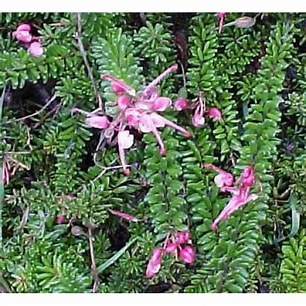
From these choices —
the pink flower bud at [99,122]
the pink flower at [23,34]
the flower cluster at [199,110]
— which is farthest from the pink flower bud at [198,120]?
the pink flower at [23,34]

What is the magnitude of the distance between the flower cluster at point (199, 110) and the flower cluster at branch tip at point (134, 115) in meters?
0.02

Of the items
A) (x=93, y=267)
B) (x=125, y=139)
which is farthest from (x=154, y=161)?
(x=93, y=267)

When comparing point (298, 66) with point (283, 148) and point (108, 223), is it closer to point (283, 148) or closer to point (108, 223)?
point (283, 148)

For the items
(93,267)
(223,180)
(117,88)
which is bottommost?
(93,267)

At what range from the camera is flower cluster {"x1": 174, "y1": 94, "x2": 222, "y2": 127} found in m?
0.89

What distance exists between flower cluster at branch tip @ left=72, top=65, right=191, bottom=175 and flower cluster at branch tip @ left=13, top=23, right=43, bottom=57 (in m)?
0.09

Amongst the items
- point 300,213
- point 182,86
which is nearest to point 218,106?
point 182,86

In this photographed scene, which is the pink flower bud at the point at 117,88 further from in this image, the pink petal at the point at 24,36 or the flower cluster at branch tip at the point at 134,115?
the pink petal at the point at 24,36

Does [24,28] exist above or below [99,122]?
above

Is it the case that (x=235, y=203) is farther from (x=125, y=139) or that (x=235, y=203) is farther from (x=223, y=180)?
(x=125, y=139)

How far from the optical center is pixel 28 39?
89cm

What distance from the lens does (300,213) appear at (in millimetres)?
915

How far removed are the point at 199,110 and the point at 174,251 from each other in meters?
0.17
